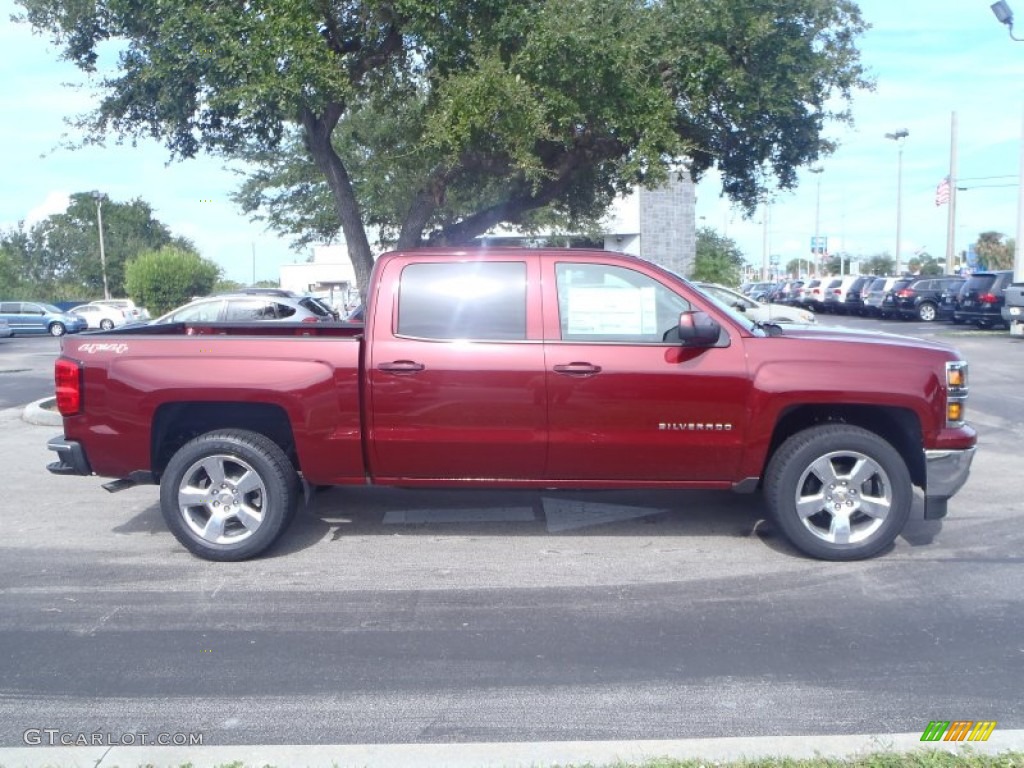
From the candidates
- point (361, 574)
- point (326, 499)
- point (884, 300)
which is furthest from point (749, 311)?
point (884, 300)

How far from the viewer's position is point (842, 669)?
5059 mm

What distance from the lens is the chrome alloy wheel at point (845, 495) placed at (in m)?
6.59

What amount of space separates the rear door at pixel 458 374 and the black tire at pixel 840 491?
155cm

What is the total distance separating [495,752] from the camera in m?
4.20

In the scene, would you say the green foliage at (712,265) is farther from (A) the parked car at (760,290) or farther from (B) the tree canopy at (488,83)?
(B) the tree canopy at (488,83)

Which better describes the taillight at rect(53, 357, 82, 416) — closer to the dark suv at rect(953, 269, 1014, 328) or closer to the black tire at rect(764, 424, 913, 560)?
the black tire at rect(764, 424, 913, 560)

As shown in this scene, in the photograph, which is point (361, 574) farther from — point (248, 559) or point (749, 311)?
point (749, 311)

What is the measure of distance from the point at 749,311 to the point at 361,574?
15.1 metres

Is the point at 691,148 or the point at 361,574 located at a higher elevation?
the point at 691,148

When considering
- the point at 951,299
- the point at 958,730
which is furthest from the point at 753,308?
the point at 958,730

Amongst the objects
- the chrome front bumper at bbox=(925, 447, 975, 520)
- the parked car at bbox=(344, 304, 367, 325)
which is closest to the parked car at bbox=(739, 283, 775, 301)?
the parked car at bbox=(344, 304, 367, 325)

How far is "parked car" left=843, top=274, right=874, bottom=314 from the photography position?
1626 inches

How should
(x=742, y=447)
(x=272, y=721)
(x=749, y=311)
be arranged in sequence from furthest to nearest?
(x=749, y=311), (x=742, y=447), (x=272, y=721)

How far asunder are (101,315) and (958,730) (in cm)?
4577
